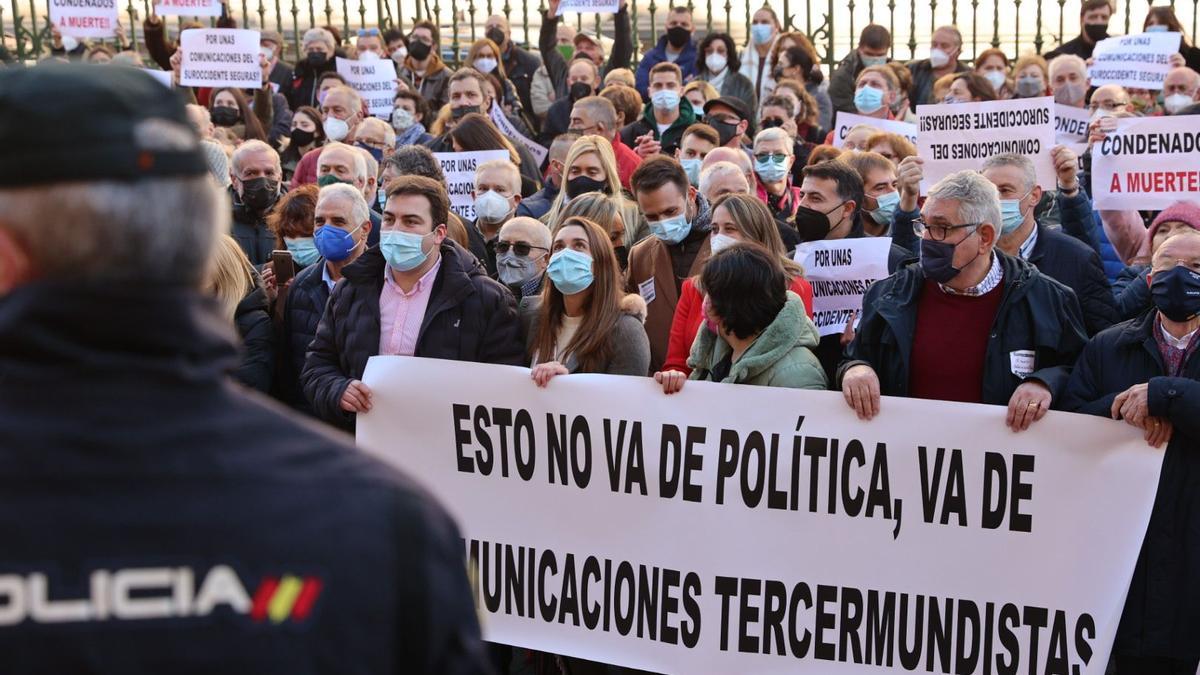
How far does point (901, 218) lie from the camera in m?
7.12

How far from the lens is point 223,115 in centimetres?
1224

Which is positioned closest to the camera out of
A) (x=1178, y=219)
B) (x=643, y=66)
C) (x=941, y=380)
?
(x=941, y=380)

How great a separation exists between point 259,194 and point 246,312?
79.7 inches

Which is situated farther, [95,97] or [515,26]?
[515,26]

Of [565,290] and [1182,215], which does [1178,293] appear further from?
[565,290]

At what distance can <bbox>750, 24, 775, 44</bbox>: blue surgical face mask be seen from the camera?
13.8 m

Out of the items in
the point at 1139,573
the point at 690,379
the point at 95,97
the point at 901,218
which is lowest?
the point at 1139,573

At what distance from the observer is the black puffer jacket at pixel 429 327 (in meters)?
5.95

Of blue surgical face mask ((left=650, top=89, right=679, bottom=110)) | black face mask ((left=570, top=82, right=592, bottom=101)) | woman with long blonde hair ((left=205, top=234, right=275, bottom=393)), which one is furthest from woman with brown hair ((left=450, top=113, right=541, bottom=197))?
black face mask ((left=570, top=82, right=592, bottom=101))

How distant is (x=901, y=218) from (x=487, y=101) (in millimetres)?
4948

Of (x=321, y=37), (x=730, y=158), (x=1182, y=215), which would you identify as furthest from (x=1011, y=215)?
(x=321, y=37)

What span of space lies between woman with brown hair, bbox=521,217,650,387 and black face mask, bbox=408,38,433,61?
362 inches

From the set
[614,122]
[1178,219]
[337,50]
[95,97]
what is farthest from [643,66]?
[95,97]

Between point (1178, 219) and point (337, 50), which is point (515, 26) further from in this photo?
point (1178, 219)
